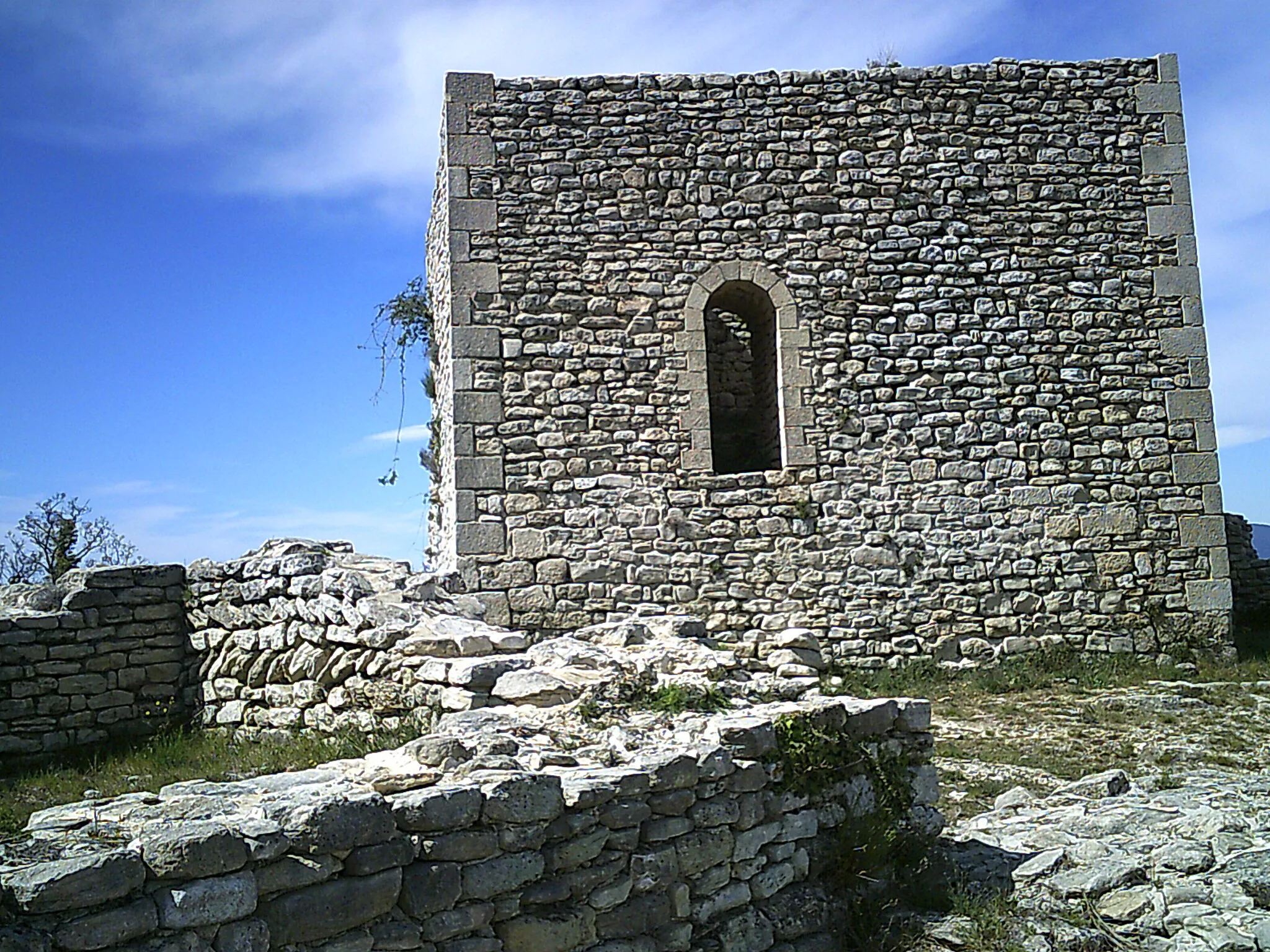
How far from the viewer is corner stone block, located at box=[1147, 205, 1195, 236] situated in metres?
11.1

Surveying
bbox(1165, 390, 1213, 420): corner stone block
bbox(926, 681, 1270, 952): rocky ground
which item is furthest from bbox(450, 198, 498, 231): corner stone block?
bbox(1165, 390, 1213, 420): corner stone block

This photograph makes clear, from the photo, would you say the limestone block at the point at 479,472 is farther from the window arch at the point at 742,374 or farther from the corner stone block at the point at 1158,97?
the corner stone block at the point at 1158,97

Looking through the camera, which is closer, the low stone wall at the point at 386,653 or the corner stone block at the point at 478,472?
the low stone wall at the point at 386,653

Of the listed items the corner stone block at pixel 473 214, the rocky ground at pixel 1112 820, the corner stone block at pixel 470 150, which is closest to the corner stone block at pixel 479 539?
the corner stone block at pixel 473 214

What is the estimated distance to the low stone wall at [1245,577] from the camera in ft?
41.8

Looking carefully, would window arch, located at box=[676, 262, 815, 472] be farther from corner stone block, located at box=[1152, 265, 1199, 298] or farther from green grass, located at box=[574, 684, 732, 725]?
green grass, located at box=[574, 684, 732, 725]

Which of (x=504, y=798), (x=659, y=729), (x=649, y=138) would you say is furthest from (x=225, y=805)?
(x=649, y=138)

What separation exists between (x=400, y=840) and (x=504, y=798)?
40cm

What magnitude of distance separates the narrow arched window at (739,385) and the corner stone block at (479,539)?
8.28 ft

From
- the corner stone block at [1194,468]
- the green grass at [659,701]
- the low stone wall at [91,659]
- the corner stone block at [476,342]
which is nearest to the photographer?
the green grass at [659,701]

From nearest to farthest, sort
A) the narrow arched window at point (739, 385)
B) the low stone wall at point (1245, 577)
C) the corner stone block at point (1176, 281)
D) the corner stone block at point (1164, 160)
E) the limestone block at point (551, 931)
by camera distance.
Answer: the limestone block at point (551, 931) → the corner stone block at point (1176, 281) → the corner stone block at point (1164, 160) → the narrow arched window at point (739, 385) → the low stone wall at point (1245, 577)

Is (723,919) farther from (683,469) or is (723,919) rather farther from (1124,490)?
(1124,490)

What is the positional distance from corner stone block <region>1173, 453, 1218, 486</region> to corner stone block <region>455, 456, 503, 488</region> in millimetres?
6581

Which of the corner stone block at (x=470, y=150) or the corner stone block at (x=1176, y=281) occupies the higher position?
the corner stone block at (x=470, y=150)
